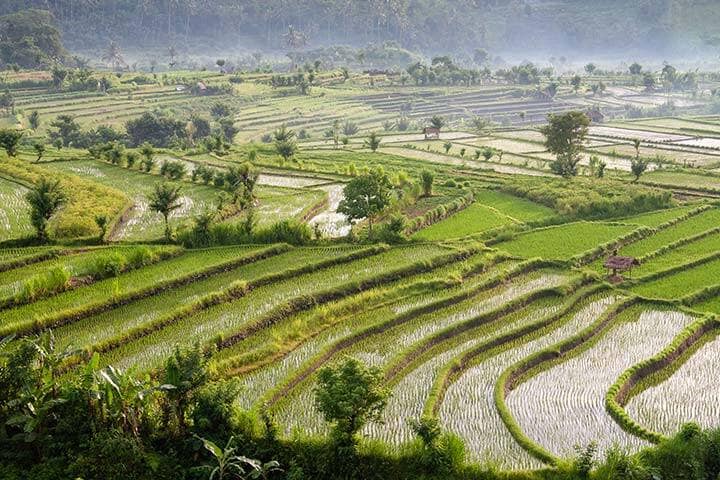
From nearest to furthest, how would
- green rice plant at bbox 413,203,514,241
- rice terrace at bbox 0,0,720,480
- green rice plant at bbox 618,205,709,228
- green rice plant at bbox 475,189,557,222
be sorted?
rice terrace at bbox 0,0,720,480
green rice plant at bbox 413,203,514,241
green rice plant at bbox 618,205,709,228
green rice plant at bbox 475,189,557,222

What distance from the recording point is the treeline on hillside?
10.3 meters

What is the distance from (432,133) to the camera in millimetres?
49875

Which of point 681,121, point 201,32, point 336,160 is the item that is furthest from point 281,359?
point 201,32

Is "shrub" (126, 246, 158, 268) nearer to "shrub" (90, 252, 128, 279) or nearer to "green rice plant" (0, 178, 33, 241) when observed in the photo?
"shrub" (90, 252, 128, 279)

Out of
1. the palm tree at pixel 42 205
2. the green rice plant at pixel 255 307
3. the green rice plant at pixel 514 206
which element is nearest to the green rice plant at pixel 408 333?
the green rice plant at pixel 255 307

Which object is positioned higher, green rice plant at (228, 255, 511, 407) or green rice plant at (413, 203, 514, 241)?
green rice plant at (413, 203, 514, 241)

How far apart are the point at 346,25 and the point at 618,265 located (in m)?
171

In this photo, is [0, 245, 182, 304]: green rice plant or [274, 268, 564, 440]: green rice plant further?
[0, 245, 182, 304]: green rice plant

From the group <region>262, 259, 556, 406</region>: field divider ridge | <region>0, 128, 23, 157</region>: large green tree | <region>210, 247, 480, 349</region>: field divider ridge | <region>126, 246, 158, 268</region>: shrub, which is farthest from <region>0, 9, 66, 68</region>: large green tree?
<region>262, 259, 556, 406</region>: field divider ridge

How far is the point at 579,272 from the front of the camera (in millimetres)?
19547

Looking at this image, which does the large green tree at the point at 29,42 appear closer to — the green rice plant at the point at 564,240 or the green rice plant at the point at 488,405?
the green rice plant at the point at 564,240

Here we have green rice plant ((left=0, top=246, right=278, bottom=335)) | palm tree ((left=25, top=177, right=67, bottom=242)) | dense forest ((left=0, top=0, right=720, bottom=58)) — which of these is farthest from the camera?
dense forest ((left=0, top=0, right=720, bottom=58))

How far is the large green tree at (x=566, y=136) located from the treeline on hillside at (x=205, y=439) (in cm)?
2381

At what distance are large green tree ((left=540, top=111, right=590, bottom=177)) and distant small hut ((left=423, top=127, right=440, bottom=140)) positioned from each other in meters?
16.1
